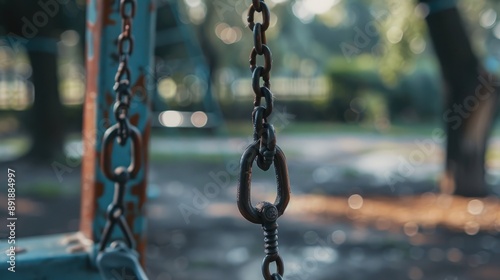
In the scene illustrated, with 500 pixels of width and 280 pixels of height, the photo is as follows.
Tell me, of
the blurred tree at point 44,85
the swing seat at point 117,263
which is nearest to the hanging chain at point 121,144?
the swing seat at point 117,263

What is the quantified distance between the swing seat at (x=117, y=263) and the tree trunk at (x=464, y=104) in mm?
5207

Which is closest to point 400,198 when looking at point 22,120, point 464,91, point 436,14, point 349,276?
point 464,91

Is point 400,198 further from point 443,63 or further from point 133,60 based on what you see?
point 133,60

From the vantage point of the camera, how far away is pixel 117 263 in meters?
1.36

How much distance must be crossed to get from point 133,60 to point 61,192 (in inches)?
203

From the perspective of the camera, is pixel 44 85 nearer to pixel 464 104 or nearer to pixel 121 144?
pixel 464 104

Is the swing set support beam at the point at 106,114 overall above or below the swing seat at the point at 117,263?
above

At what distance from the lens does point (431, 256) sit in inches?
162

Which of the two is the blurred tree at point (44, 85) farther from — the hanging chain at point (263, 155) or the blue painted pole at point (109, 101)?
the hanging chain at point (263, 155)

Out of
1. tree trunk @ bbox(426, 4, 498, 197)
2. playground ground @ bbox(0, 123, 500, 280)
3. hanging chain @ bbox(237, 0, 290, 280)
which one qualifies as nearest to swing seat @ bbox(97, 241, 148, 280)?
hanging chain @ bbox(237, 0, 290, 280)

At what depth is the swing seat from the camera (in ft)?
4.36

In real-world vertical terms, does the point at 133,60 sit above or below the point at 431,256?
above

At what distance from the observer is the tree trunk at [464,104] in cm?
600

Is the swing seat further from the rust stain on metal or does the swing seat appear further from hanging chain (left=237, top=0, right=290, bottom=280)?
hanging chain (left=237, top=0, right=290, bottom=280)
